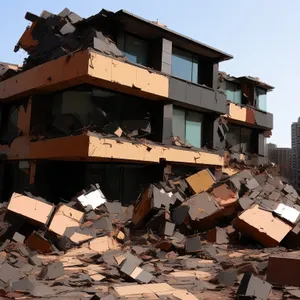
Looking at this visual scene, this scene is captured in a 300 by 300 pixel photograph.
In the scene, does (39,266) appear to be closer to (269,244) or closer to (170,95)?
(269,244)

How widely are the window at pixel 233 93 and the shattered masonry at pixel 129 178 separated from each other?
99 millimetres

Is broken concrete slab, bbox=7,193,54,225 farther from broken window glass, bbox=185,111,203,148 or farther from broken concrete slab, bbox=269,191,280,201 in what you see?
broken window glass, bbox=185,111,203,148

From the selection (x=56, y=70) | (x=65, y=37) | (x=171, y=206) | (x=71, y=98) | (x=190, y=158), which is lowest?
(x=171, y=206)

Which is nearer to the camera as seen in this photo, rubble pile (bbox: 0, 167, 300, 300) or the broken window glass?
rubble pile (bbox: 0, 167, 300, 300)

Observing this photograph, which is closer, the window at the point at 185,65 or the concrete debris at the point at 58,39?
the concrete debris at the point at 58,39

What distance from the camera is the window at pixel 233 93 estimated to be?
2361cm

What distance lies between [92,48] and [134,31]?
9.90 ft

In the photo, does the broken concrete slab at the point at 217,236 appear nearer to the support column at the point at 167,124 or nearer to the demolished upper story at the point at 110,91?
the demolished upper story at the point at 110,91

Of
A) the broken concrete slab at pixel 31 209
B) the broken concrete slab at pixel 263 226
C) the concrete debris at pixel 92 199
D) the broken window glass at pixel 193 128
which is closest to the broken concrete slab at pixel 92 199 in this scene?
the concrete debris at pixel 92 199

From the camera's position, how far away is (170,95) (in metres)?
16.2

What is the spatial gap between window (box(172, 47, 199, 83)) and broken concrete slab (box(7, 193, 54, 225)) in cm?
991

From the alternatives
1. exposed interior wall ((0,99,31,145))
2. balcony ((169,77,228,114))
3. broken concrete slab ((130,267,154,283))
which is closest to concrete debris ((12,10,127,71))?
exposed interior wall ((0,99,31,145))

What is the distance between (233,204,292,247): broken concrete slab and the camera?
30.1ft

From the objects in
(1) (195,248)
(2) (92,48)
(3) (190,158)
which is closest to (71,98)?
(2) (92,48)
